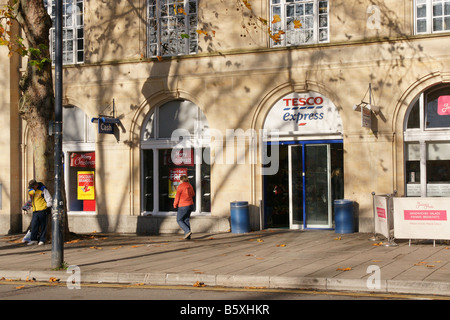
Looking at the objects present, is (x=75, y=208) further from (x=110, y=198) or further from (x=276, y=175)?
(x=276, y=175)

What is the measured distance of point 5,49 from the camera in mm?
21500

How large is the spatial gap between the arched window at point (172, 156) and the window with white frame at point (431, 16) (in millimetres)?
6813

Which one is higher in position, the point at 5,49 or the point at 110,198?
the point at 5,49

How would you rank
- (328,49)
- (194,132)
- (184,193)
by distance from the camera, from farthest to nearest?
(194,132) → (328,49) → (184,193)

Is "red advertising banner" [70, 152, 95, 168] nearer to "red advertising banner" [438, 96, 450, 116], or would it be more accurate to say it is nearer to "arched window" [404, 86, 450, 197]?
"arched window" [404, 86, 450, 197]

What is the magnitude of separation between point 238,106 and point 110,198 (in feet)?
17.0

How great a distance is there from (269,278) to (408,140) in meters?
8.84

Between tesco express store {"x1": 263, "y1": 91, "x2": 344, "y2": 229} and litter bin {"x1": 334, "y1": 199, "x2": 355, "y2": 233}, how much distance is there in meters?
0.98

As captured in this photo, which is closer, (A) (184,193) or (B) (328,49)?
(A) (184,193)

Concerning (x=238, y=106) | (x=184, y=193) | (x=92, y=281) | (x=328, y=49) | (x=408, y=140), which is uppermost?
(x=328, y=49)

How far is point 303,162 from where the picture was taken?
18.9m

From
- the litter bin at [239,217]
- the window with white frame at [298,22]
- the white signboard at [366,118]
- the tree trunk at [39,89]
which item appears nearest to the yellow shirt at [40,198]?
the tree trunk at [39,89]
